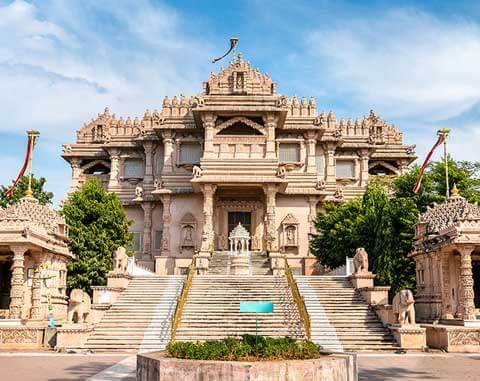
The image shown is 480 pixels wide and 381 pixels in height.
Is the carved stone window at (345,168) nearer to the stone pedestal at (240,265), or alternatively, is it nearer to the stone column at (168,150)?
the stone column at (168,150)

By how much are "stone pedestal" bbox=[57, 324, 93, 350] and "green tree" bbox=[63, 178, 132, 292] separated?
8714 millimetres

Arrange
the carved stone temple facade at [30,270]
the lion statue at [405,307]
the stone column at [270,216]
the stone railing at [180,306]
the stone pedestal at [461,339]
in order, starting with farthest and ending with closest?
1. the stone column at [270,216]
2. the carved stone temple facade at [30,270]
3. the lion statue at [405,307]
4. the stone pedestal at [461,339]
5. the stone railing at [180,306]

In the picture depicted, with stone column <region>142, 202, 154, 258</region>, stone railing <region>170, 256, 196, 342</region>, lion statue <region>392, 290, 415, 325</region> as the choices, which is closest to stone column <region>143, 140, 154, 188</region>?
stone column <region>142, 202, 154, 258</region>

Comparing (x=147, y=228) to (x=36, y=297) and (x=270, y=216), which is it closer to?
(x=270, y=216)

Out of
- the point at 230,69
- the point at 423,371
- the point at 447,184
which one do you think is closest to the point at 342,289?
the point at 447,184

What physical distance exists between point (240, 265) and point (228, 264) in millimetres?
3342

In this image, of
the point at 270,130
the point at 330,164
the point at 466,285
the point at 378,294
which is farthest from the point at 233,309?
the point at 330,164

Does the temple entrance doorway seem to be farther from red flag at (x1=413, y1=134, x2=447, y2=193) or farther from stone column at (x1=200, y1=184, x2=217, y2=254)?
red flag at (x1=413, y1=134, x2=447, y2=193)

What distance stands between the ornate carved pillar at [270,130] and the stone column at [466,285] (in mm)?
18115

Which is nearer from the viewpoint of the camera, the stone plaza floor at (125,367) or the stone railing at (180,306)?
the stone plaza floor at (125,367)

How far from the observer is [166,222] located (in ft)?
127

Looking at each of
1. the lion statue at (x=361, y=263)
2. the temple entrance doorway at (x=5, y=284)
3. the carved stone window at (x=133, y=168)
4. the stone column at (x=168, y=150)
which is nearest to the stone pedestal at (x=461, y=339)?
the lion statue at (x=361, y=263)

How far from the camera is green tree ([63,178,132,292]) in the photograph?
29.0 m

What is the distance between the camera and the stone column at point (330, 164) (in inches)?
1679
